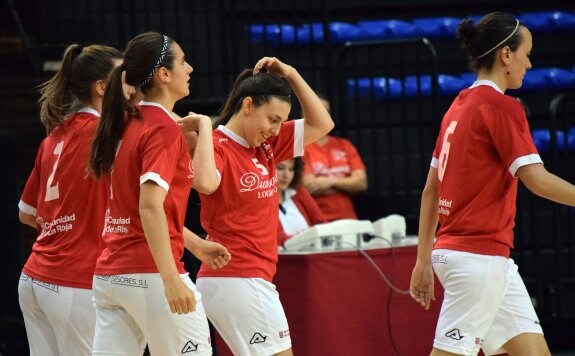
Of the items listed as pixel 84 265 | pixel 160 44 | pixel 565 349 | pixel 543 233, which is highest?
pixel 160 44

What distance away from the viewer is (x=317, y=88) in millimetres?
8469

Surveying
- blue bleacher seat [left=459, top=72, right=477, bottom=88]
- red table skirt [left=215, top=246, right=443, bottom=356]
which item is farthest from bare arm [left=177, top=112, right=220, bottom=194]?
blue bleacher seat [left=459, top=72, right=477, bottom=88]

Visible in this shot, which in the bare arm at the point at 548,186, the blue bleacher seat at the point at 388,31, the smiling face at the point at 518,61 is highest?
the blue bleacher seat at the point at 388,31

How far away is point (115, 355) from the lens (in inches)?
150

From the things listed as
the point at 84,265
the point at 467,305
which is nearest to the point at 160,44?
the point at 84,265

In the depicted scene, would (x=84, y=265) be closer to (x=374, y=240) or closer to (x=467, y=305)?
(x=467, y=305)

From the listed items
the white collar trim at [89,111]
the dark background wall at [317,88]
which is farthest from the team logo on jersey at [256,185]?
the dark background wall at [317,88]

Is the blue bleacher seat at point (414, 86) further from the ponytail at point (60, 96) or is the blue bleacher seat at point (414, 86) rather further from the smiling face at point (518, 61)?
the ponytail at point (60, 96)

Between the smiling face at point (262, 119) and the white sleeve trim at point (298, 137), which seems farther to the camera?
the white sleeve trim at point (298, 137)

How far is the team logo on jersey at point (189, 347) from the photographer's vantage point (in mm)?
3730

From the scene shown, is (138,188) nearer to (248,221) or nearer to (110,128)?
(110,128)

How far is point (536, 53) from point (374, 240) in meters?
3.97

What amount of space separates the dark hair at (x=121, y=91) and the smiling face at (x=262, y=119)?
2.22 ft

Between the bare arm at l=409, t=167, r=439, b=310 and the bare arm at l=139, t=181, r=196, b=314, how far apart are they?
131cm
